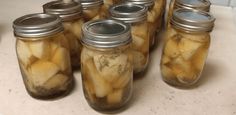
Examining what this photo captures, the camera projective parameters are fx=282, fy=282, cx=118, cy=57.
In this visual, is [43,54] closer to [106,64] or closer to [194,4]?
[106,64]

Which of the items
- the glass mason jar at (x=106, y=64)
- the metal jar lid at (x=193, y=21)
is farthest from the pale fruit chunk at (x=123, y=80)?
the metal jar lid at (x=193, y=21)

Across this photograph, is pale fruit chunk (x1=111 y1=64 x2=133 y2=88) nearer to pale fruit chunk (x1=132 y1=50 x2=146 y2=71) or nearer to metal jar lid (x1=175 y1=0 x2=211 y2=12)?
pale fruit chunk (x1=132 y1=50 x2=146 y2=71)

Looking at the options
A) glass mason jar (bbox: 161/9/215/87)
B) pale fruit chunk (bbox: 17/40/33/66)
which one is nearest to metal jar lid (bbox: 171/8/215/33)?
glass mason jar (bbox: 161/9/215/87)

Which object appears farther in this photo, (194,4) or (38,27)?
(194,4)

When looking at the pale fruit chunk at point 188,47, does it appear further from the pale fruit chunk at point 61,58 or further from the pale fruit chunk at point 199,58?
the pale fruit chunk at point 61,58

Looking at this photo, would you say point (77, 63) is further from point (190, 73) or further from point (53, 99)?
point (190, 73)

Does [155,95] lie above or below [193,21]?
below

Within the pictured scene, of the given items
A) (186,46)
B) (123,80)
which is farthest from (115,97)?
(186,46)
